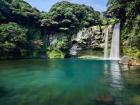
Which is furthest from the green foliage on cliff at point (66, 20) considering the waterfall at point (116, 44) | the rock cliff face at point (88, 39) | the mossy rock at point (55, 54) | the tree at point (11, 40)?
the waterfall at point (116, 44)

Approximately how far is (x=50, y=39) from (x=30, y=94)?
5525cm

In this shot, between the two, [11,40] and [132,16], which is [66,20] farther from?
[132,16]

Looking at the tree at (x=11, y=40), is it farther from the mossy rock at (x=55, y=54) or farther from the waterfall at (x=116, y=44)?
the waterfall at (x=116, y=44)

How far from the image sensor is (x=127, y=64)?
4250cm

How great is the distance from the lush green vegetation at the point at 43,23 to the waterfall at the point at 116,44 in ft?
36.5

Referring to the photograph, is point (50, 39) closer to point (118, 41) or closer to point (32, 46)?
point (32, 46)

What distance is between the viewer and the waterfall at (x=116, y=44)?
6049 cm

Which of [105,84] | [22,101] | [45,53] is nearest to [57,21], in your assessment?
[45,53]

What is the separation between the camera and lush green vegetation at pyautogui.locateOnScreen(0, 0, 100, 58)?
66.9 metres

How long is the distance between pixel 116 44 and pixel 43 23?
21629 mm

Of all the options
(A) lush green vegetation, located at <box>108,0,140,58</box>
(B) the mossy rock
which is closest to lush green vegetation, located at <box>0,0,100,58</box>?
(B) the mossy rock

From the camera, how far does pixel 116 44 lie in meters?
61.2

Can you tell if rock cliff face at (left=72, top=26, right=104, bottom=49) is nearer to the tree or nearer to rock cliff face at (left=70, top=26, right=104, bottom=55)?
rock cliff face at (left=70, top=26, right=104, bottom=55)

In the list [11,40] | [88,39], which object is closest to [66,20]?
[88,39]
